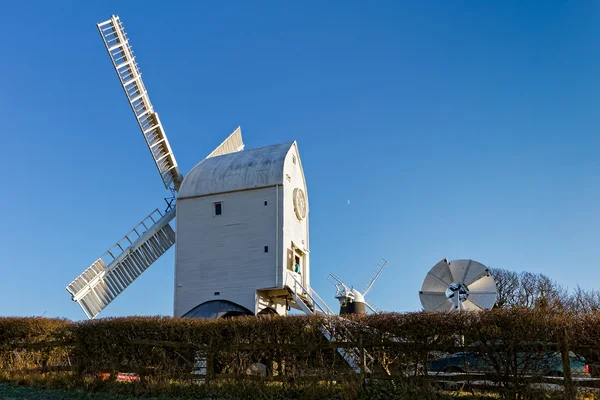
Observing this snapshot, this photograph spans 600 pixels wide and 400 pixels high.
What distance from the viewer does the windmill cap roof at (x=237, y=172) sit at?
23750 millimetres

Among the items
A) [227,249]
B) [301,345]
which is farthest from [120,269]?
[301,345]

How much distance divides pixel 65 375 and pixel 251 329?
17.5ft

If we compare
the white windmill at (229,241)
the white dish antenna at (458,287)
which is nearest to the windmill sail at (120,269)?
the white windmill at (229,241)

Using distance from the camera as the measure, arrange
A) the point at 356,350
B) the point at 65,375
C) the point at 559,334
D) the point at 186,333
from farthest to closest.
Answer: the point at 65,375
the point at 186,333
the point at 356,350
the point at 559,334

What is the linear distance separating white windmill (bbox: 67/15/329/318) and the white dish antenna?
4.91 m

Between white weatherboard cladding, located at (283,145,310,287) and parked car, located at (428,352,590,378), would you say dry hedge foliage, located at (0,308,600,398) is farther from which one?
white weatherboard cladding, located at (283,145,310,287)

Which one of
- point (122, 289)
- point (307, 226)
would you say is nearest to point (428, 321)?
point (307, 226)

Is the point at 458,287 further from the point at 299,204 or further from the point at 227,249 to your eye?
the point at 227,249

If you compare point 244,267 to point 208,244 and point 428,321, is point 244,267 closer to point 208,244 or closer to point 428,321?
point 208,244

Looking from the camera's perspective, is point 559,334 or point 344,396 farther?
point 344,396

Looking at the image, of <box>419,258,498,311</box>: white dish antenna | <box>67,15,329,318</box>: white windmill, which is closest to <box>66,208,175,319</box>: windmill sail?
<box>67,15,329,318</box>: white windmill

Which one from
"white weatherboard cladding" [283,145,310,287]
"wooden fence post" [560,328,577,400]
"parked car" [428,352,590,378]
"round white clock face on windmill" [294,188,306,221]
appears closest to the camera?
"wooden fence post" [560,328,577,400]

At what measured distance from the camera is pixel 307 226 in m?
27.3

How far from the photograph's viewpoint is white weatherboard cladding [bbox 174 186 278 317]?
2289cm
